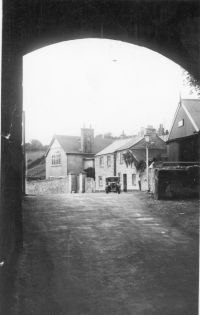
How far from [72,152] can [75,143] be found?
155 cm

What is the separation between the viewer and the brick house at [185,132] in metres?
24.9

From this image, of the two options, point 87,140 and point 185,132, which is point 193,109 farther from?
point 87,140

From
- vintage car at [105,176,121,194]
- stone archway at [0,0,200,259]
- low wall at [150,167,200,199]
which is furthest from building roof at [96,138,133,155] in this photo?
stone archway at [0,0,200,259]

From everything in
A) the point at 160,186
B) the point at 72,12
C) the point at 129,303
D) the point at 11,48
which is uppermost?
A: the point at 72,12

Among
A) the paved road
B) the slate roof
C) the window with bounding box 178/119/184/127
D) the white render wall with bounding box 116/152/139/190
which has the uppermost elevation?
the slate roof

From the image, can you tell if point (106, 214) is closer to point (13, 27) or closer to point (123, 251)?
point (123, 251)

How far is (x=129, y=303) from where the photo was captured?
14.4 feet

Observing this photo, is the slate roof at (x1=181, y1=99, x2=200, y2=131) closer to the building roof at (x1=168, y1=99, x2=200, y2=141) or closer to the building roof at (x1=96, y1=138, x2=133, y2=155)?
the building roof at (x1=168, y1=99, x2=200, y2=141)

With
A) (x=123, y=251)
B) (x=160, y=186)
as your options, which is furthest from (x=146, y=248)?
(x=160, y=186)

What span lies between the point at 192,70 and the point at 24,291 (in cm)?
500

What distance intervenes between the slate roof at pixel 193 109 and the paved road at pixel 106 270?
17.1 m

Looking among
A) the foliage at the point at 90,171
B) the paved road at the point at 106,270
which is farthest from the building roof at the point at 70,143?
the paved road at the point at 106,270

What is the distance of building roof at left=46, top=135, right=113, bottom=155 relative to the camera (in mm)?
42469

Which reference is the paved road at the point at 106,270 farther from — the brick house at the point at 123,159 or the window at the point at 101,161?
the window at the point at 101,161
